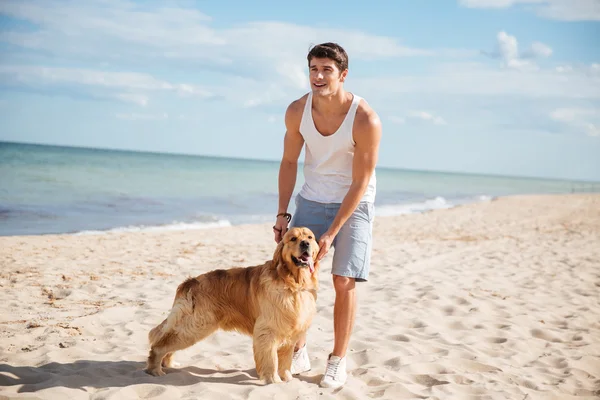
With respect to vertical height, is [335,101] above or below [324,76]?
below

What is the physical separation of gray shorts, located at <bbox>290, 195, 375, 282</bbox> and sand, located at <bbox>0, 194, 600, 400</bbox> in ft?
2.90

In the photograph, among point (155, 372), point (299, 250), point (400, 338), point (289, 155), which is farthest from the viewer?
point (400, 338)

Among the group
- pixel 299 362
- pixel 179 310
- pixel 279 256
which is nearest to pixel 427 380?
pixel 299 362

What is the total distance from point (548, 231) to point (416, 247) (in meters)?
5.47

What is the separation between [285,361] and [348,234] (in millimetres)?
1096

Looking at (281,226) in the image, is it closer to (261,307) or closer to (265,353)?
(261,307)

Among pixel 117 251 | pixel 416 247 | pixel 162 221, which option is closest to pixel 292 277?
pixel 117 251

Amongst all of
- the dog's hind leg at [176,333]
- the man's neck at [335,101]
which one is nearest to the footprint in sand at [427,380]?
the dog's hind leg at [176,333]

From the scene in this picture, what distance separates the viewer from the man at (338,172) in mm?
3666

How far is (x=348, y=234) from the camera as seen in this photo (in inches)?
150

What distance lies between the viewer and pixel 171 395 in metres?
3.50

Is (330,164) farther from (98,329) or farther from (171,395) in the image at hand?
(98,329)

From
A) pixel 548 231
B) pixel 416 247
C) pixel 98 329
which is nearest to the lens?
pixel 98 329

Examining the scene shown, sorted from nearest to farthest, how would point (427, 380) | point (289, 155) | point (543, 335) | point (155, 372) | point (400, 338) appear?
point (155, 372), point (427, 380), point (289, 155), point (400, 338), point (543, 335)
